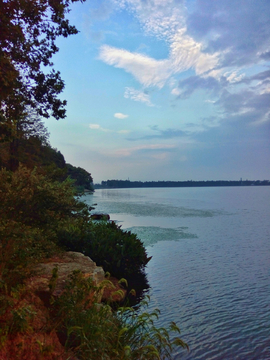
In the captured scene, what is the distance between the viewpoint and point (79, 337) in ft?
15.8

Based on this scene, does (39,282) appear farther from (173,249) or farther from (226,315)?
(173,249)

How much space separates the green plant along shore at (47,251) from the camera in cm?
453

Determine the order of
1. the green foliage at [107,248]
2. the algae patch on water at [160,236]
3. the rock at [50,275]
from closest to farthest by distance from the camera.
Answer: the rock at [50,275], the green foliage at [107,248], the algae patch on water at [160,236]

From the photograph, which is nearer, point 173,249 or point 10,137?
point 10,137

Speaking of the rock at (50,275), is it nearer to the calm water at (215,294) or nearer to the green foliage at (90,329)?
the green foliage at (90,329)

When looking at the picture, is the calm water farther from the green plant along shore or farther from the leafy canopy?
the leafy canopy

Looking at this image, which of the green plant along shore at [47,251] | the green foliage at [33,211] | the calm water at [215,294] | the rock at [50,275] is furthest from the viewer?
the calm water at [215,294]

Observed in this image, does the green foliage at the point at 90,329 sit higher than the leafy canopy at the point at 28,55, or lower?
lower

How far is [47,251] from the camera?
8039 millimetres

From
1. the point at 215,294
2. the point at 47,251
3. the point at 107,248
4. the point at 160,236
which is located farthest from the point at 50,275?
the point at 160,236

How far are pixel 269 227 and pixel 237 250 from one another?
13.4 m

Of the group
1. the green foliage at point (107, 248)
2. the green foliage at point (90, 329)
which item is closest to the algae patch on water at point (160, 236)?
the green foliage at point (107, 248)

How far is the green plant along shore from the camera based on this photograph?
4.53 meters

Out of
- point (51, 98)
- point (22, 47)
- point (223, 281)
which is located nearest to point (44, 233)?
point (51, 98)
